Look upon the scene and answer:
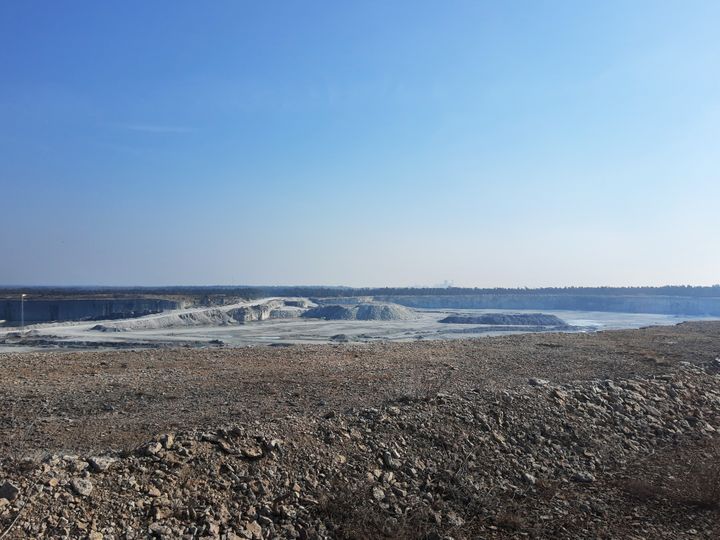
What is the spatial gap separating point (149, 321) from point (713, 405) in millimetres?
41567

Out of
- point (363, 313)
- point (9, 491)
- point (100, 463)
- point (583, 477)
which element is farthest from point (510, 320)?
point (9, 491)

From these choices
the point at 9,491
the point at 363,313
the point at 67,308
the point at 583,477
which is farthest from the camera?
the point at 67,308

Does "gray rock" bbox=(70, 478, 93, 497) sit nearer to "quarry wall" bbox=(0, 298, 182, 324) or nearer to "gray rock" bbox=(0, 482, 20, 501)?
"gray rock" bbox=(0, 482, 20, 501)

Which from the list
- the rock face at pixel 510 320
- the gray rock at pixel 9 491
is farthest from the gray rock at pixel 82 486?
the rock face at pixel 510 320

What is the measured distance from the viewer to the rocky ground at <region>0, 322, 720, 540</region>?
682 centimetres

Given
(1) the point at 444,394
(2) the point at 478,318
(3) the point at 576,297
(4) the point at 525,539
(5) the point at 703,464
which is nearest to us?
(4) the point at 525,539

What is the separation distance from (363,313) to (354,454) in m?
56.0

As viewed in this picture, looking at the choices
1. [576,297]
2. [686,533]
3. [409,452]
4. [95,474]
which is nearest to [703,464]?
[686,533]

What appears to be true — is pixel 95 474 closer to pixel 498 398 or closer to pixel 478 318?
pixel 498 398

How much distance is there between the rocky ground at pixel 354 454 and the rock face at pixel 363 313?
4804 cm

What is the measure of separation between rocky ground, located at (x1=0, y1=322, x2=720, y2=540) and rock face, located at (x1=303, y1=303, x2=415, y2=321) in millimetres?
48038

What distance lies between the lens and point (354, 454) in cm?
868

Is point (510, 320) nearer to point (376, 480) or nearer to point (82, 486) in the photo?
point (376, 480)

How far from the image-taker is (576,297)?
10088 centimetres
